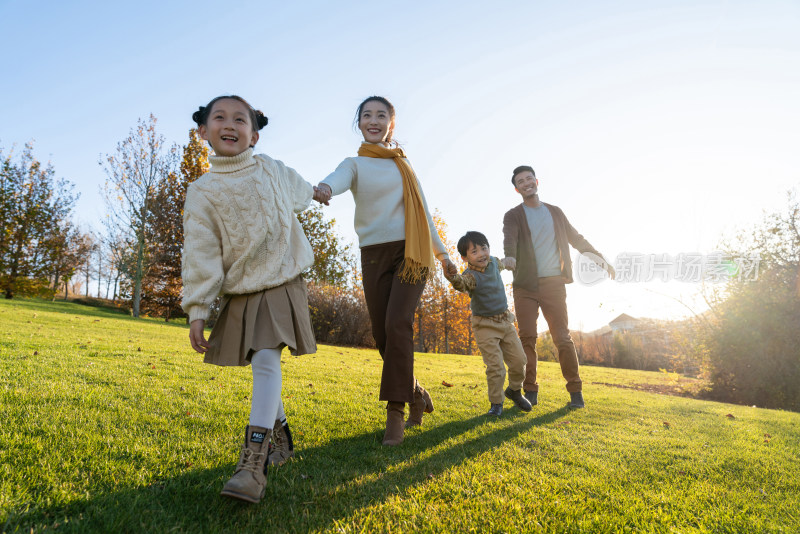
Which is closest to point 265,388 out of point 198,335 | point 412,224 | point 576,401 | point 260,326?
point 260,326

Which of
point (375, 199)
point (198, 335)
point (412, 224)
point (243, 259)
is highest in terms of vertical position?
point (375, 199)

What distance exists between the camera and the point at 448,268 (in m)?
3.65

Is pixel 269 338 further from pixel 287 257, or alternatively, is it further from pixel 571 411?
pixel 571 411

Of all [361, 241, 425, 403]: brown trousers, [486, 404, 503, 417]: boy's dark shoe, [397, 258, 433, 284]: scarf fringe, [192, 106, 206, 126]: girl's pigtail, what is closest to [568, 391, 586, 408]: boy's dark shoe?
[486, 404, 503, 417]: boy's dark shoe

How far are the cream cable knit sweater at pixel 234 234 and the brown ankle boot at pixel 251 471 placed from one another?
0.65 m

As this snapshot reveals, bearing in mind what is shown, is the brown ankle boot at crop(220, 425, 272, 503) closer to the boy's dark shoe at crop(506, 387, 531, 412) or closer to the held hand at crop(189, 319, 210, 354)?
the held hand at crop(189, 319, 210, 354)

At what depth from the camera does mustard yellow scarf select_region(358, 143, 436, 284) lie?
3.10 m

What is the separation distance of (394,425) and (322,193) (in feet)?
5.28

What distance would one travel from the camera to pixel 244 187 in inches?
87.7

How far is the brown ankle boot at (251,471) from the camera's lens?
5.58 feet

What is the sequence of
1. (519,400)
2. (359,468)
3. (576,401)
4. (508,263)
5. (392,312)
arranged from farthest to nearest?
(576,401), (508,263), (519,400), (392,312), (359,468)

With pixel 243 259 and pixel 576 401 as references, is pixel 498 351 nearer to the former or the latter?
pixel 576 401

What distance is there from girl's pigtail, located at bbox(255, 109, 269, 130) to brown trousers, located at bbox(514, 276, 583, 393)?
3.41m

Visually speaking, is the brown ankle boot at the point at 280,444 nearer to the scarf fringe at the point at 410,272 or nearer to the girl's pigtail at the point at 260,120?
the scarf fringe at the point at 410,272
